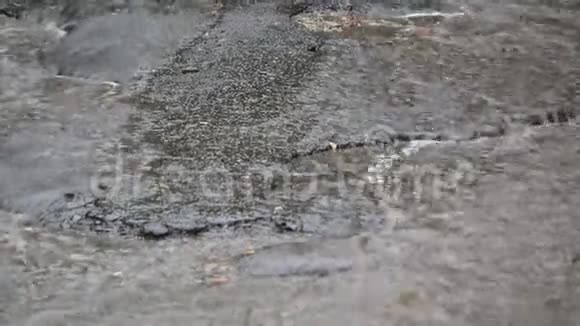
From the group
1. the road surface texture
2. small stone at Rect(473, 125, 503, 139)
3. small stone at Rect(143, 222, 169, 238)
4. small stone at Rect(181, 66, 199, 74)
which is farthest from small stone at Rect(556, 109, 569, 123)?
small stone at Rect(143, 222, 169, 238)

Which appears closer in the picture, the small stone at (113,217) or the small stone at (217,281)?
the small stone at (217,281)

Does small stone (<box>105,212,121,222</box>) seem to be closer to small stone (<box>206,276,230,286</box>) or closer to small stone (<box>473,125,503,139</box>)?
small stone (<box>206,276,230,286</box>)

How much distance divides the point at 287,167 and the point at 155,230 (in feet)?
2.04

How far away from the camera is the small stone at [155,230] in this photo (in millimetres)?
2795

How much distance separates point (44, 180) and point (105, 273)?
649mm

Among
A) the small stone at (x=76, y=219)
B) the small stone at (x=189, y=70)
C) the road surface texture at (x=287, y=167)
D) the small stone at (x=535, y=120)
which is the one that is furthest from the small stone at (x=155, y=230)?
the small stone at (x=535, y=120)

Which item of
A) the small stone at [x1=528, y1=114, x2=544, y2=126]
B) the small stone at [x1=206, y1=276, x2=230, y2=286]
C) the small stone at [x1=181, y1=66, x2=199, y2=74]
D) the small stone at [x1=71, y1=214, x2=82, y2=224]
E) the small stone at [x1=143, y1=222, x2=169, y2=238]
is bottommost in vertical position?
the small stone at [x1=206, y1=276, x2=230, y2=286]

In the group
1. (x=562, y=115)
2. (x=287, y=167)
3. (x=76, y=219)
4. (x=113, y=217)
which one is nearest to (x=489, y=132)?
→ (x=562, y=115)

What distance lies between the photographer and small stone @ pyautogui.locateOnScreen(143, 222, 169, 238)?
9.17ft

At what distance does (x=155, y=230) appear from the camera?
2.81 m

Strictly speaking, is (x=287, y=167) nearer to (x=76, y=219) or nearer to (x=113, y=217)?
(x=113, y=217)

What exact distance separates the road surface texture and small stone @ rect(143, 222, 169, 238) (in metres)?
0.01

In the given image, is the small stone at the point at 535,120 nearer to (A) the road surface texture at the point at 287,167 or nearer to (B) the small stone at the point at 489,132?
(A) the road surface texture at the point at 287,167

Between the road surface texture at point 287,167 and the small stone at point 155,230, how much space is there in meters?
0.01
